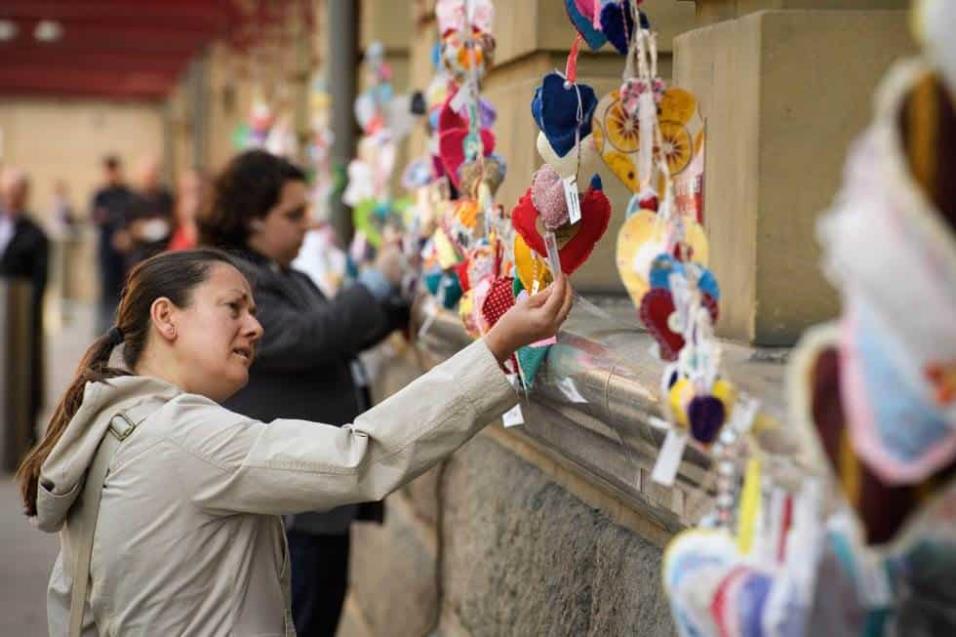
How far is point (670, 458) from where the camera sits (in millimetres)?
2229

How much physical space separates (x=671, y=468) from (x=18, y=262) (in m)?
9.64

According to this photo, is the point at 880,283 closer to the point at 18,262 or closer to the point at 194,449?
the point at 194,449

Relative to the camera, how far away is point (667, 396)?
89.4 inches

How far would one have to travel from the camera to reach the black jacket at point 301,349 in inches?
184

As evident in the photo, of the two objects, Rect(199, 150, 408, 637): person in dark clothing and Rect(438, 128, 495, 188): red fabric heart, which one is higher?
Rect(438, 128, 495, 188): red fabric heart

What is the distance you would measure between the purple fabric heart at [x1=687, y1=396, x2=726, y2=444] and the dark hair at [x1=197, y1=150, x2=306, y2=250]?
2.89 metres

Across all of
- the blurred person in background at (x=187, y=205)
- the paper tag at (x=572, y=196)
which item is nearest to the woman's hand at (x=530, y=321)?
the paper tag at (x=572, y=196)

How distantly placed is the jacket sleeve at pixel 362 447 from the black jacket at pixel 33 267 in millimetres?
8601

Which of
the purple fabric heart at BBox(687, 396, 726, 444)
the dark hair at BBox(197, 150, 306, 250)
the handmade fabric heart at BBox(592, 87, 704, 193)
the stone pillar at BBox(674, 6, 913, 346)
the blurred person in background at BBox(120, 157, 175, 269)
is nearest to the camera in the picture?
the purple fabric heart at BBox(687, 396, 726, 444)

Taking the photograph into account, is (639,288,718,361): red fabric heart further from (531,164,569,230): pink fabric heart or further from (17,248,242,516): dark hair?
(17,248,242,516): dark hair

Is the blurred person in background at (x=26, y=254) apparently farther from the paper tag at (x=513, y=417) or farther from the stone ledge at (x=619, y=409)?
the paper tag at (x=513, y=417)

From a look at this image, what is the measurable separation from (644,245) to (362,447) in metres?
0.60

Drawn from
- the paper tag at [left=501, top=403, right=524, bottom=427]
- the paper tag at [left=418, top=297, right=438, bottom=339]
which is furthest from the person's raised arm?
the paper tag at [left=418, top=297, right=438, bottom=339]

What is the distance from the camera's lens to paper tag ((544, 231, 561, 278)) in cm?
294
